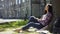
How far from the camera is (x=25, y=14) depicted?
689cm

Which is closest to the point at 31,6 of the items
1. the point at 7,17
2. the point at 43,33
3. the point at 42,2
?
the point at 42,2

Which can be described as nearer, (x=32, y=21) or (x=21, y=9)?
(x=32, y=21)

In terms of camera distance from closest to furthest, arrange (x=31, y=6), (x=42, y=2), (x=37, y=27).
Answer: (x=37, y=27)
(x=42, y=2)
(x=31, y=6)

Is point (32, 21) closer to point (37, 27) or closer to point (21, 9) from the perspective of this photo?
point (37, 27)

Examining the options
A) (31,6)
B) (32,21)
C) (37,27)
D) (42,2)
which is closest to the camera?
(37,27)

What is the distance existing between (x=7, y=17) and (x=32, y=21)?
246cm

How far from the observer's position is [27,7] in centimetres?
685

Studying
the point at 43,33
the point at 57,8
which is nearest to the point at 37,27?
the point at 43,33

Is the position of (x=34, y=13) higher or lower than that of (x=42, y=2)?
lower

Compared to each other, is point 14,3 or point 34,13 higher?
point 14,3

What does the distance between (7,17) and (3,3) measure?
2.11ft

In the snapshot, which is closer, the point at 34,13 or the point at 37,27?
the point at 37,27

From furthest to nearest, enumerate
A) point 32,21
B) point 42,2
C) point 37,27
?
1. point 42,2
2. point 32,21
3. point 37,27

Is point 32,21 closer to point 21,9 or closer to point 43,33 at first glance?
point 43,33
